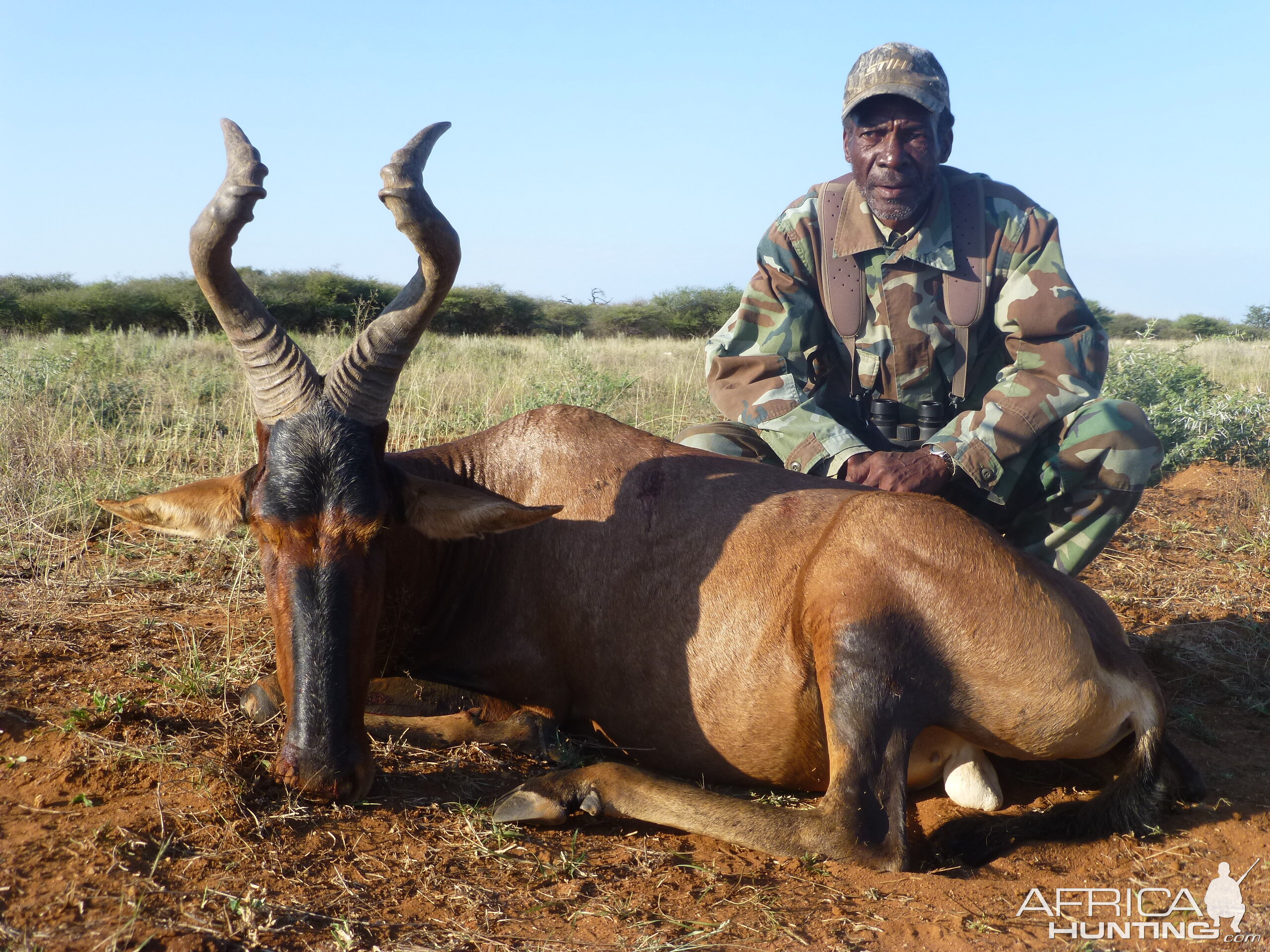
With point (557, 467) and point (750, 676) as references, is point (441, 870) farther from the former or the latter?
point (557, 467)

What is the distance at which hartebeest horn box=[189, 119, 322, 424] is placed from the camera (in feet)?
12.0

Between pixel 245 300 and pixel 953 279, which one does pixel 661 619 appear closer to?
pixel 245 300

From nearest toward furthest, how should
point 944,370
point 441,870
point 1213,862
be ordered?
1. point 441,870
2. point 1213,862
3. point 944,370

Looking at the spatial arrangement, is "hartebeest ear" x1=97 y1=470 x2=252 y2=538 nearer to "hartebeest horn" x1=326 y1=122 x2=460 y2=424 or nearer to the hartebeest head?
the hartebeest head

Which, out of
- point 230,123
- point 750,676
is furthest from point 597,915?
point 230,123

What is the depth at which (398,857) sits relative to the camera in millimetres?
3176

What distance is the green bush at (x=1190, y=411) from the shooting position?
10359 mm

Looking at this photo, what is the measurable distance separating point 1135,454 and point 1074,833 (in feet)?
9.05

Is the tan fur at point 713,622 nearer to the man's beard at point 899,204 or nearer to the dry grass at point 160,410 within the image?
the dry grass at point 160,410

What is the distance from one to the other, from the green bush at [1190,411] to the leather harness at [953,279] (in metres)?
4.74

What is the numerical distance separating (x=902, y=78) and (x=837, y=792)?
4.63m

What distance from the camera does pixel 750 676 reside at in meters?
3.87

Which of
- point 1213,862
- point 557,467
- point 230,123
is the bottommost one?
point 1213,862

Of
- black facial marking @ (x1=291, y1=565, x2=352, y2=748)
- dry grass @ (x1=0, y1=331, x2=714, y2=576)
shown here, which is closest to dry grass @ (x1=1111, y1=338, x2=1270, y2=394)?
dry grass @ (x1=0, y1=331, x2=714, y2=576)
